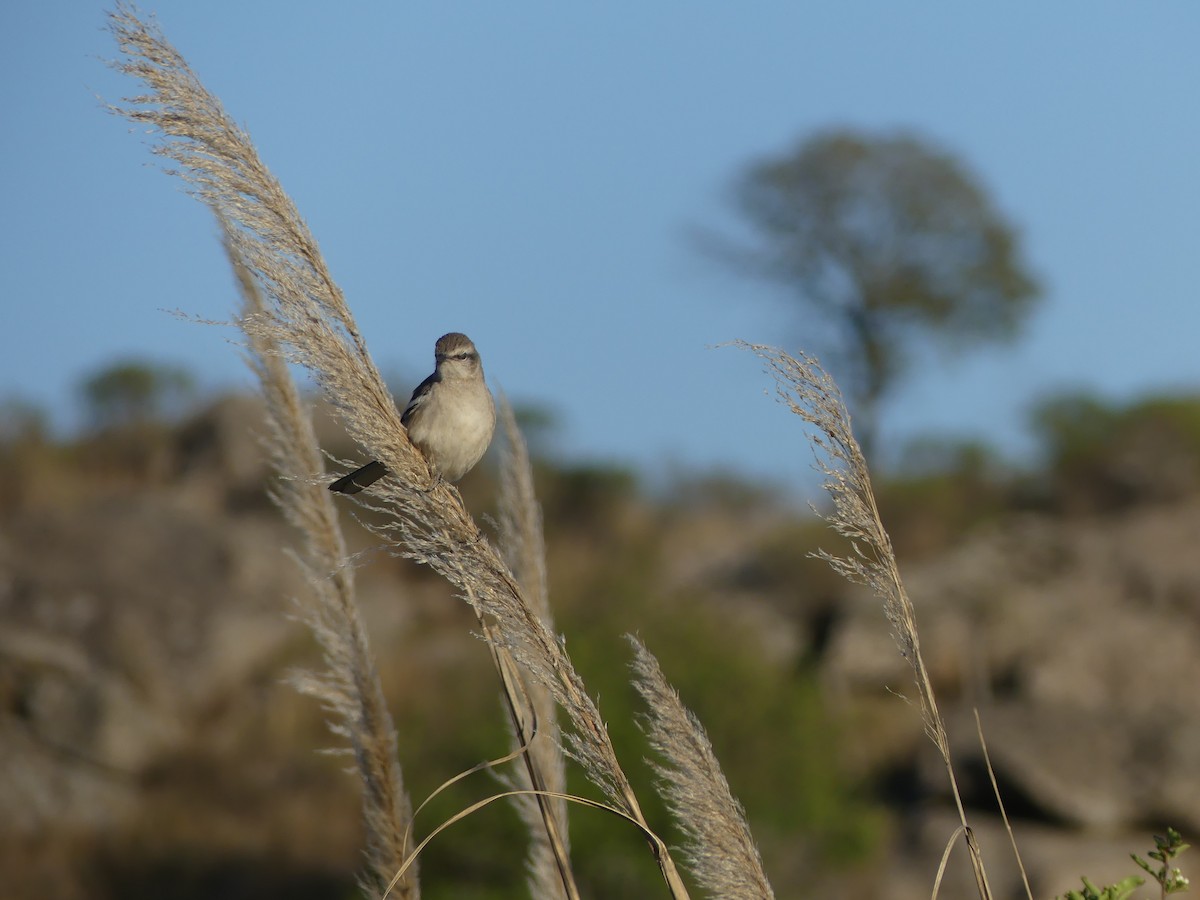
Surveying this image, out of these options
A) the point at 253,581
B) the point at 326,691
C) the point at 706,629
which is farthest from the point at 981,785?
the point at 326,691

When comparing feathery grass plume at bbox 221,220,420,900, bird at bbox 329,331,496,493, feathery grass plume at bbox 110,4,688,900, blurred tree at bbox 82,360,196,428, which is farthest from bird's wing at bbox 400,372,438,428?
blurred tree at bbox 82,360,196,428

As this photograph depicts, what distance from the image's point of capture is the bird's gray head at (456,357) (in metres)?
3.86

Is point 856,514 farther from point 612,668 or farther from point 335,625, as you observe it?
point 612,668

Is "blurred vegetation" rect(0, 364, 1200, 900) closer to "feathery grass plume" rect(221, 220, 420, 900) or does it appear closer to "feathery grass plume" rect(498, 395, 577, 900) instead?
"feathery grass plume" rect(498, 395, 577, 900)

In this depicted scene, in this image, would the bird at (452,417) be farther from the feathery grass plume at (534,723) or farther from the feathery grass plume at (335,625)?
the feathery grass plume at (335,625)

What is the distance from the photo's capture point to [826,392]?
6.81ft

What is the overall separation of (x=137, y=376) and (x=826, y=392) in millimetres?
26094

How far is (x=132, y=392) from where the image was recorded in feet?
85.8

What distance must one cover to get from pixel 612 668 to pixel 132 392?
624 inches

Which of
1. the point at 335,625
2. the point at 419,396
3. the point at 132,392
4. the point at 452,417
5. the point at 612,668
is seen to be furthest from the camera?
the point at 132,392

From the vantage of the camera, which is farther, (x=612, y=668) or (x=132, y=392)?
(x=132, y=392)

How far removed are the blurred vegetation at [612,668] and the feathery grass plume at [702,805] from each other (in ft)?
35.5

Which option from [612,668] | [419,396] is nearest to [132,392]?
[612,668]

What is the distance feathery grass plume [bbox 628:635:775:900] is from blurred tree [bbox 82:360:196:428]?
2514 centimetres
